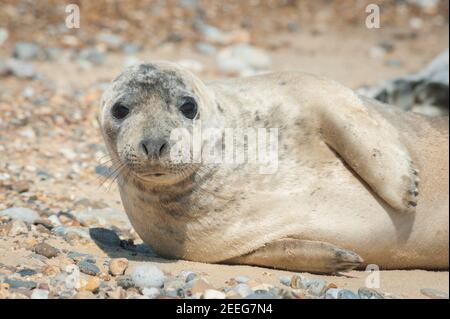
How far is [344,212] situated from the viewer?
4.08 meters

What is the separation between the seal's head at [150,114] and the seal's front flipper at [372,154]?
2.33 ft

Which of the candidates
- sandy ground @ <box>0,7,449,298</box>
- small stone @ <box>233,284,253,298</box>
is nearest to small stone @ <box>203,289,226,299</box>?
small stone @ <box>233,284,253,298</box>

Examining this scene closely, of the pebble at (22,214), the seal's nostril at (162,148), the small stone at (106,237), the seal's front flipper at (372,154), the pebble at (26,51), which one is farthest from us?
the pebble at (26,51)

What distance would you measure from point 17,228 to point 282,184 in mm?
1531

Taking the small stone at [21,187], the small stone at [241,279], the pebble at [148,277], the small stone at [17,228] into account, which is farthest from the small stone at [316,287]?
the small stone at [21,187]

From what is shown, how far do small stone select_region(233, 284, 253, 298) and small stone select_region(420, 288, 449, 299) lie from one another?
945 millimetres

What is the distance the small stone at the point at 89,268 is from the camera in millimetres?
3664

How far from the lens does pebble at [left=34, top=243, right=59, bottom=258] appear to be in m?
3.90

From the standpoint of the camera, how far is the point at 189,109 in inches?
150

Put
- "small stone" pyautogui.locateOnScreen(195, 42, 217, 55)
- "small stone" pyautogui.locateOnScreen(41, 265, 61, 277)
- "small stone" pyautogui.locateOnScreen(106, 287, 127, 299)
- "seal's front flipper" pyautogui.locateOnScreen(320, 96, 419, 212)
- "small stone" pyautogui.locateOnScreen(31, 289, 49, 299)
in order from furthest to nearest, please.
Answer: "small stone" pyautogui.locateOnScreen(195, 42, 217, 55), "seal's front flipper" pyautogui.locateOnScreen(320, 96, 419, 212), "small stone" pyautogui.locateOnScreen(41, 265, 61, 277), "small stone" pyautogui.locateOnScreen(106, 287, 127, 299), "small stone" pyautogui.locateOnScreen(31, 289, 49, 299)

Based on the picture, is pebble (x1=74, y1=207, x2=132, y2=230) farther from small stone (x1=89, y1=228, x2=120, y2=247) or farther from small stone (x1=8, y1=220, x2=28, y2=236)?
small stone (x1=8, y1=220, x2=28, y2=236)

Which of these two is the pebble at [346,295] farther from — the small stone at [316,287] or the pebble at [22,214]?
the pebble at [22,214]

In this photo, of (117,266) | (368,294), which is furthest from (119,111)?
(368,294)

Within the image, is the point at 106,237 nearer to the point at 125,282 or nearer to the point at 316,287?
the point at 125,282
